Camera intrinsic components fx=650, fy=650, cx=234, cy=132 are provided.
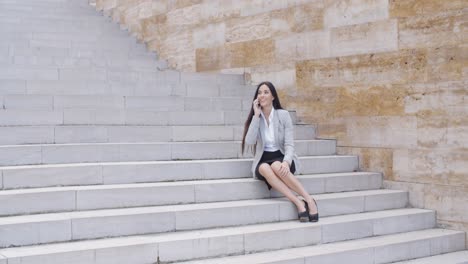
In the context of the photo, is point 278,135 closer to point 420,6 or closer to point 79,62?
point 420,6

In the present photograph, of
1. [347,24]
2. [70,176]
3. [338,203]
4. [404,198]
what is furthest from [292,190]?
[347,24]

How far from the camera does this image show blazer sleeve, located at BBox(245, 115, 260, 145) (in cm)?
700

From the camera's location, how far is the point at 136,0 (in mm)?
13594

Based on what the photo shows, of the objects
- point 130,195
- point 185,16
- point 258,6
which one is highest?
point 185,16

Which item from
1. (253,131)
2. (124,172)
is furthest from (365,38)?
(124,172)

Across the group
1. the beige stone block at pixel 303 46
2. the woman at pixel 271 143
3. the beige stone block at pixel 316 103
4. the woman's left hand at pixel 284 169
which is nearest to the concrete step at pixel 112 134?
the woman at pixel 271 143

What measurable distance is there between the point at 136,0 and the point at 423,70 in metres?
7.45

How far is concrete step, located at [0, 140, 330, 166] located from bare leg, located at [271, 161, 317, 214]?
33.2 inches

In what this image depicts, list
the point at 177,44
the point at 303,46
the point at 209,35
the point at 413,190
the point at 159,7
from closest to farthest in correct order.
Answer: the point at 413,190, the point at 303,46, the point at 209,35, the point at 177,44, the point at 159,7

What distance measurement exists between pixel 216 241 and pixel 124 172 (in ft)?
4.49

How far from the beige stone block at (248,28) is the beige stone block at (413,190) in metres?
3.21

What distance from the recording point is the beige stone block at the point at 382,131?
8.00 m

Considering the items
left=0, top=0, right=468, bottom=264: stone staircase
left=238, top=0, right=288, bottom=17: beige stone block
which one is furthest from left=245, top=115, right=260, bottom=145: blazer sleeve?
left=238, top=0, right=288, bottom=17: beige stone block

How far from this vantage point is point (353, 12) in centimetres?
875
